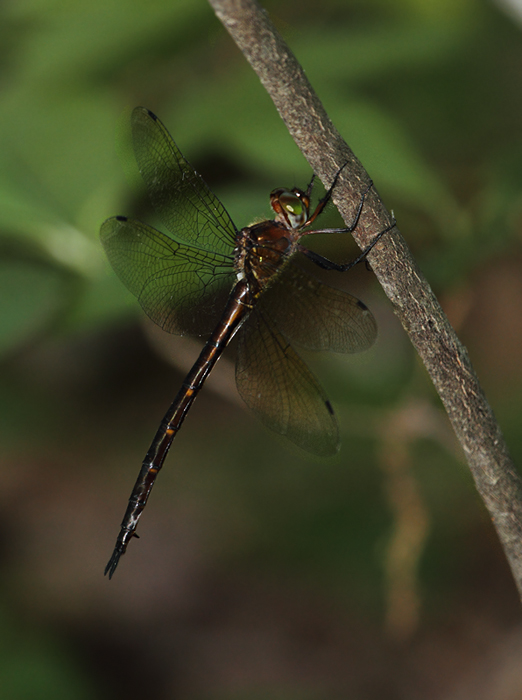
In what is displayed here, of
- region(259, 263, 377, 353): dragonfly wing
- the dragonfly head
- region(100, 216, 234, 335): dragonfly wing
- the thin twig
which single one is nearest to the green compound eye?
the dragonfly head

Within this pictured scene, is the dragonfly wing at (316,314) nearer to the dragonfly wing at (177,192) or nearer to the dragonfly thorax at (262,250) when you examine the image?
the dragonfly thorax at (262,250)

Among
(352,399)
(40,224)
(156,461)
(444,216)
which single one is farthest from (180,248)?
(352,399)

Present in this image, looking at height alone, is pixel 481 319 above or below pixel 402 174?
below

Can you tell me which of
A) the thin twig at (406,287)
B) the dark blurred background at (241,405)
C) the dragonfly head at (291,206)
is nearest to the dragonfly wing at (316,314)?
the dragonfly head at (291,206)

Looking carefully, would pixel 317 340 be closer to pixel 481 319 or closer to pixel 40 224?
pixel 40 224

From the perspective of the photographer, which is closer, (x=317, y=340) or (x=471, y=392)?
(x=471, y=392)

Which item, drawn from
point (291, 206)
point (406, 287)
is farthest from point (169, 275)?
point (406, 287)
